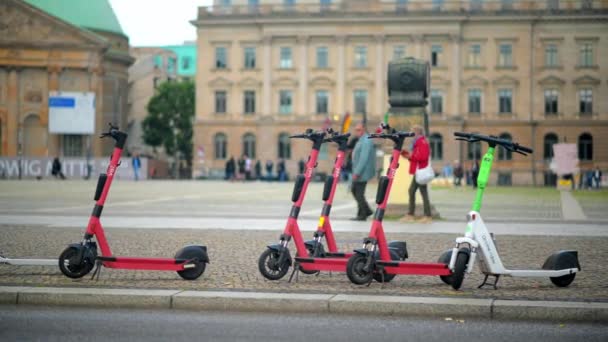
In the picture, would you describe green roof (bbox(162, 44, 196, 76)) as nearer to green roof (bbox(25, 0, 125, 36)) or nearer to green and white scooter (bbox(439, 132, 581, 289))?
green roof (bbox(25, 0, 125, 36))

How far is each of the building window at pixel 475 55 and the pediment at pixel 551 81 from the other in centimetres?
557

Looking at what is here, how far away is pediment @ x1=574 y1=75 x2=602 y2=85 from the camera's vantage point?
293 ft

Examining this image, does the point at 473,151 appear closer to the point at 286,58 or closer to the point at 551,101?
the point at 551,101

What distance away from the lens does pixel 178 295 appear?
9.91 meters

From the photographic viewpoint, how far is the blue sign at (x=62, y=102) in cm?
8794

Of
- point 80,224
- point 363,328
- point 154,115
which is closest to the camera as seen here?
point 363,328

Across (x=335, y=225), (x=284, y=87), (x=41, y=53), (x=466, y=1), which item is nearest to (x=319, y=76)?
(x=284, y=87)

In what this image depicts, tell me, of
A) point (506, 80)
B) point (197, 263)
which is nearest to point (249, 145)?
point (506, 80)

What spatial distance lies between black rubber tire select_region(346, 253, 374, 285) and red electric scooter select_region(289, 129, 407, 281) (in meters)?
0.14

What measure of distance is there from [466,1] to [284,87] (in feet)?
57.7

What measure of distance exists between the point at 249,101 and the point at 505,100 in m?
22.5

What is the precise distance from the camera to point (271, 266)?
10.9 metres

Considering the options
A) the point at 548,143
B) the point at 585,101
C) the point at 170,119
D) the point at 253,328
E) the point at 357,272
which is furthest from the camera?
→ the point at 170,119

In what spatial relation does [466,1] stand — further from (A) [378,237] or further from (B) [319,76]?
(A) [378,237]
